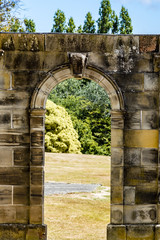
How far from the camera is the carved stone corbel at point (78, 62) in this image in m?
6.92

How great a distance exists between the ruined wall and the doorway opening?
1.13 metres

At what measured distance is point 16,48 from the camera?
23.0ft

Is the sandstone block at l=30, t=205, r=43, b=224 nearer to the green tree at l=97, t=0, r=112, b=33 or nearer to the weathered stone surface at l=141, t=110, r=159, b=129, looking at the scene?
the weathered stone surface at l=141, t=110, r=159, b=129

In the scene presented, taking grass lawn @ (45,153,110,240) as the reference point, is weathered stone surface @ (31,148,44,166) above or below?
above

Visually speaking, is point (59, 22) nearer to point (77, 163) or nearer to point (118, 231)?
point (77, 163)

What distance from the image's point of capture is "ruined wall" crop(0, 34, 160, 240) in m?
7.02

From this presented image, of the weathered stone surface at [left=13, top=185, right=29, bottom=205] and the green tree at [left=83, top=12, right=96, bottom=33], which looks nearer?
the weathered stone surface at [left=13, top=185, right=29, bottom=205]

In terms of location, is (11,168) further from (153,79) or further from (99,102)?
(99,102)

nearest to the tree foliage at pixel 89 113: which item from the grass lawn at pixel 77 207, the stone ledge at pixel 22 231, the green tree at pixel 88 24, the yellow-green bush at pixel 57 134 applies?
the yellow-green bush at pixel 57 134

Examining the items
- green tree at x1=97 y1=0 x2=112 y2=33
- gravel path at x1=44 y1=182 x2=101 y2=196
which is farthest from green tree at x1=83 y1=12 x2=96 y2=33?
gravel path at x1=44 y1=182 x2=101 y2=196

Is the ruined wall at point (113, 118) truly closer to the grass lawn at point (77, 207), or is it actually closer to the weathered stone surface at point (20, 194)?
the weathered stone surface at point (20, 194)

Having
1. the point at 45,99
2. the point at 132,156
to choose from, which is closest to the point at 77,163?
the point at 132,156

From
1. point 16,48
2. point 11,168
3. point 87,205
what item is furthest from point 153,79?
point 87,205

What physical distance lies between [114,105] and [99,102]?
1950 centimetres
